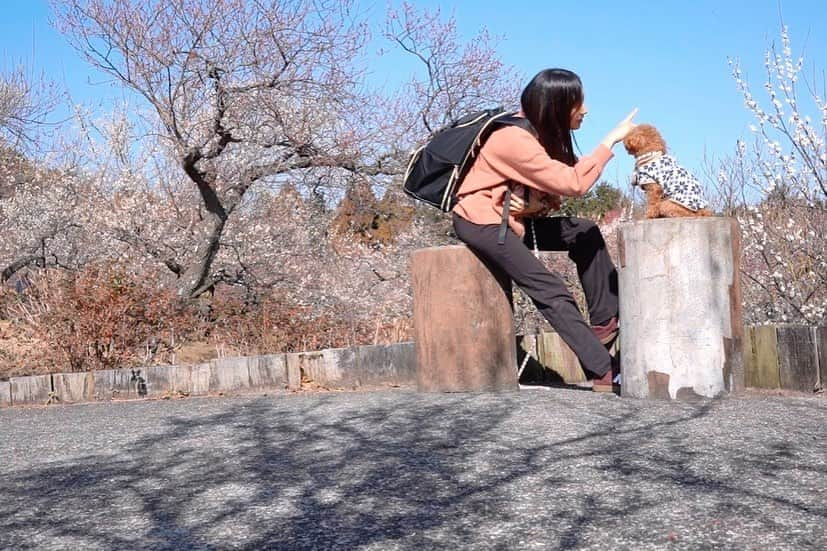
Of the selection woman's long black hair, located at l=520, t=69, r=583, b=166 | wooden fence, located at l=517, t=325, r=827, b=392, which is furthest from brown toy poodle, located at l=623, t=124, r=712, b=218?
wooden fence, located at l=517, t=325, r=827, b=392

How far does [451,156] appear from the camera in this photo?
17.3ft

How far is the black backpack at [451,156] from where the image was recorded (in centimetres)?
522

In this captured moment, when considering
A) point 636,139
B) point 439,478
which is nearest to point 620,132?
point 636,139

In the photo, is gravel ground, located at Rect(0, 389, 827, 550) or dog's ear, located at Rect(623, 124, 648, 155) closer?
gravel ground, located at Rect(0, 389, 827, 550)

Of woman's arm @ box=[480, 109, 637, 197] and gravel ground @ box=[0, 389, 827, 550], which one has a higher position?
woman's arm @ box=[480, 109, 637, 197]

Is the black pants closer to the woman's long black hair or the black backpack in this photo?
the black backpack

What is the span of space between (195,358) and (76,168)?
34.2 feet

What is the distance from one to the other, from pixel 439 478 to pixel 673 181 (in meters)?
2.50

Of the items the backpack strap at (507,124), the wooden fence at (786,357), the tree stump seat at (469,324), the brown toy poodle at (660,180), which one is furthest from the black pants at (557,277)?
the wooden fence at (786,357)

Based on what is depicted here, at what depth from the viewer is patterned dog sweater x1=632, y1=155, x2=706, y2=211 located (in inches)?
198

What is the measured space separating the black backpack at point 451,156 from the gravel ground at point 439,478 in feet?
3.74

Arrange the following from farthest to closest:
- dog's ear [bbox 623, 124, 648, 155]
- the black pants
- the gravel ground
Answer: the black pants, dog's ear [bbox 623, 124, 648, 155], the gravel ground

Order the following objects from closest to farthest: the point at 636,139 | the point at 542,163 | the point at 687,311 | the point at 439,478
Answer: the point at 439,478
the point at 687,311
the point at 542,163
the point at 636,139

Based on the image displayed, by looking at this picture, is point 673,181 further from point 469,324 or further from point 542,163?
point 469,324
